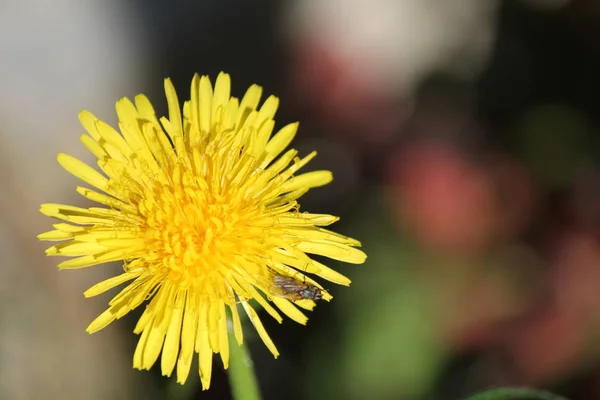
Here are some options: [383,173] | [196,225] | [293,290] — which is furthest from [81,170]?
[383,173]

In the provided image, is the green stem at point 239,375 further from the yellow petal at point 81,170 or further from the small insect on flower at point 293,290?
the yellow petal at point 81,170

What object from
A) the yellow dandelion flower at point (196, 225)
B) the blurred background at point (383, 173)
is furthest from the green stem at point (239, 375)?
the blurred background at point (383, 173)

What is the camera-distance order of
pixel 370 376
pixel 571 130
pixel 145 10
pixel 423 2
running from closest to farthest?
pixel 370 376, pixel 571 130, pixel 145 10, pixel 423 2

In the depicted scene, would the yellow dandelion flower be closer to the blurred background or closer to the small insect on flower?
the small insect on flower

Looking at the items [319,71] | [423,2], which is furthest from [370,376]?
[423,2]

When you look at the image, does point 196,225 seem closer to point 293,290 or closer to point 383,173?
point 293,290

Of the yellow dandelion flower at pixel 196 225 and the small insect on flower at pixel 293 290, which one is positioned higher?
the yellow dandelion flower at pixel 196 225

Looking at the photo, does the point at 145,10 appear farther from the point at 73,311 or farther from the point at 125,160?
the point at 125,160
